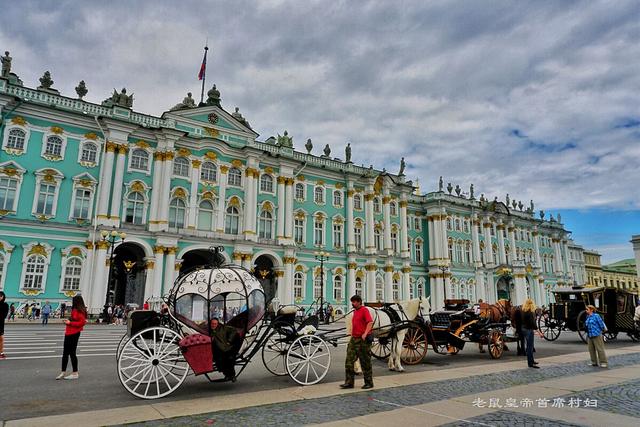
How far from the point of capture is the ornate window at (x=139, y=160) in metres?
32.9

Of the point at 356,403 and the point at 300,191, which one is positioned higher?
the point at 300,191

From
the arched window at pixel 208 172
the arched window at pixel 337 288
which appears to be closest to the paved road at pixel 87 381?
the arched window at pixel 208 172

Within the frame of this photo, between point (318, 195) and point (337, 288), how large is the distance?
9695 millimetres

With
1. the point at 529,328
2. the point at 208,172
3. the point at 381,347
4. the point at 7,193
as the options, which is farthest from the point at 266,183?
the point at 529,328

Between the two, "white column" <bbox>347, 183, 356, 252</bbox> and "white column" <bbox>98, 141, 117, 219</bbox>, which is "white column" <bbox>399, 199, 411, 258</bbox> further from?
"white column" <bbox>98, 141, 117, 219</bbox>

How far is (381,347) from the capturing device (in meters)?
13.3

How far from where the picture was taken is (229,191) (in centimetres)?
3659

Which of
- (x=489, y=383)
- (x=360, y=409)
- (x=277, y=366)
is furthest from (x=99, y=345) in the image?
(x=489, y=383)

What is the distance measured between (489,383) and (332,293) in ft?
107

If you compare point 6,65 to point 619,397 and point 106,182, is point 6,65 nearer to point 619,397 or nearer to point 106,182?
point 106,182

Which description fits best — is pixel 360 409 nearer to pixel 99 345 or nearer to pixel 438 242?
pixel 99 345

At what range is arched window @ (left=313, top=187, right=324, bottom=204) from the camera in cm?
4225

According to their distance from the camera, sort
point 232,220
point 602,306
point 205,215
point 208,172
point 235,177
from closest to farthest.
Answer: point 602,306 < point 205,215 < point 208,172 < point 232,220 < point 235,177

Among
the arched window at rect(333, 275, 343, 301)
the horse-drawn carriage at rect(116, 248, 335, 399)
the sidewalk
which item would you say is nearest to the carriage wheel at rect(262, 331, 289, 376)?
the horse-drawn carriage at rect(116, 248, 335, 399)
